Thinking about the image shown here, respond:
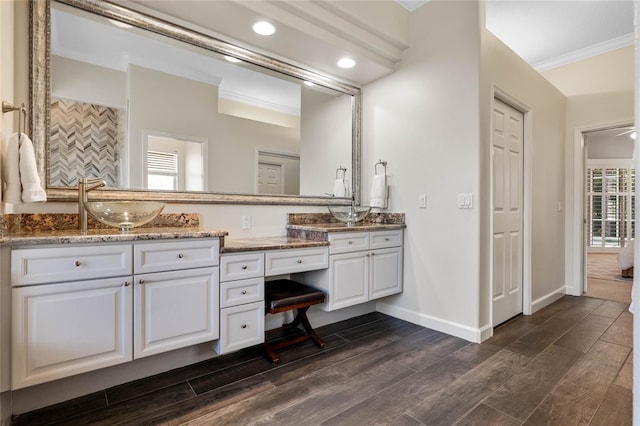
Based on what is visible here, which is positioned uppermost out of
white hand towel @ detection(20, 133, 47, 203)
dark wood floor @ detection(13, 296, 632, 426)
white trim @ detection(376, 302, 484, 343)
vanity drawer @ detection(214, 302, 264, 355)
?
white hand towel @ detection(20, 133, 47, 203)

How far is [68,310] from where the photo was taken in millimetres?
1534

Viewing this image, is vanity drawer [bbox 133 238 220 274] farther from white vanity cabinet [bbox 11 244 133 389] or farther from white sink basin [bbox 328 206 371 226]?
white sink basin [bbox 328 206 371 226]

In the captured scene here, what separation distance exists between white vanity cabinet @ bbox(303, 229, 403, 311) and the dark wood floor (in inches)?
14.1

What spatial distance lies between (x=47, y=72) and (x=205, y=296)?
1568 millimetres

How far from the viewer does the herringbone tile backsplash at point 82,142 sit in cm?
190

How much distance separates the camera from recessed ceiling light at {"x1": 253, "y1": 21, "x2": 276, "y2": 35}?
2312 millimetres

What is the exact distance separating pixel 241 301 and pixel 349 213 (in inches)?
54.5

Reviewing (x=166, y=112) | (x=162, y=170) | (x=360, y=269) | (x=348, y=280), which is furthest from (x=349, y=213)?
(x=166, y=112)

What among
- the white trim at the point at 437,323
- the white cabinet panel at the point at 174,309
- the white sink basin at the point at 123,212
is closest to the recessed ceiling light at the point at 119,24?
the white sink basin at the point at 123,212

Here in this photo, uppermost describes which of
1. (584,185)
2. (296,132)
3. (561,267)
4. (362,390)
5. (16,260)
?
(296,132)

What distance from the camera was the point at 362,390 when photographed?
6.12ft

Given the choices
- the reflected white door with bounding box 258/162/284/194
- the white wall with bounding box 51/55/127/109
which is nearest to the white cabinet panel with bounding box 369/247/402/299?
the reflected white door with bounding box 258/162/284/194

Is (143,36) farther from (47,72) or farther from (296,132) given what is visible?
(296,132)

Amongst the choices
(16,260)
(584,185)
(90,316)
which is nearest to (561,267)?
(584,185)
